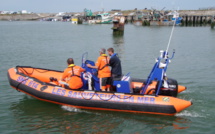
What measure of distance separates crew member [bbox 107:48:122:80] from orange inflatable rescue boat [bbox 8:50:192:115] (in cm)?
21

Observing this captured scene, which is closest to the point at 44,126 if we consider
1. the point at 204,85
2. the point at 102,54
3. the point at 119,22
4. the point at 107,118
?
the point at 107,118

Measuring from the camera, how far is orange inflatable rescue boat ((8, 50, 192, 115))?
7878mm

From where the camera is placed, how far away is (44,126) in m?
7.71

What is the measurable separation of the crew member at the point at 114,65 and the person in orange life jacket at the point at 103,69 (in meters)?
0.16

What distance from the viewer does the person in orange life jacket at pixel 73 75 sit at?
27.4ft

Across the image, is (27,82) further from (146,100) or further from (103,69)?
(146,100)

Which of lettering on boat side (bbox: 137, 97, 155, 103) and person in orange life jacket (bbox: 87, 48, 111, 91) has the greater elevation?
person in orange life jacket (bbox: 87, 48, 111, 91)

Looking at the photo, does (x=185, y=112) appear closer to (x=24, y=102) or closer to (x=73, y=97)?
(x=73, y=97)

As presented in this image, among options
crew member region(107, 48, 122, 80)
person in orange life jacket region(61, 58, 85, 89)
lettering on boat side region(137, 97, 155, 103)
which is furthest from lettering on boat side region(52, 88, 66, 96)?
lettering on boat side region(137, 97, 155, 103)

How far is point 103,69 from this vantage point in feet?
27.2

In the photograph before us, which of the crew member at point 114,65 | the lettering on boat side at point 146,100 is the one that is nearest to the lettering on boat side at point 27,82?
the crew member at point 114,65

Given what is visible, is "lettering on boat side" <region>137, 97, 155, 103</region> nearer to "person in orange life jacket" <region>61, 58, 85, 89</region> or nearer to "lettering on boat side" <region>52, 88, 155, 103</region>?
"lettering on boat side" <region>52, 88, 155, 103</region>

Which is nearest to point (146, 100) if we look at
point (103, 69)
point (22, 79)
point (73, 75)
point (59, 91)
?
point (103, 69)

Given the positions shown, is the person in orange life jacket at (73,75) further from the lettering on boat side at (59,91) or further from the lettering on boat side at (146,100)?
the lettering on boat side at (146,100)
